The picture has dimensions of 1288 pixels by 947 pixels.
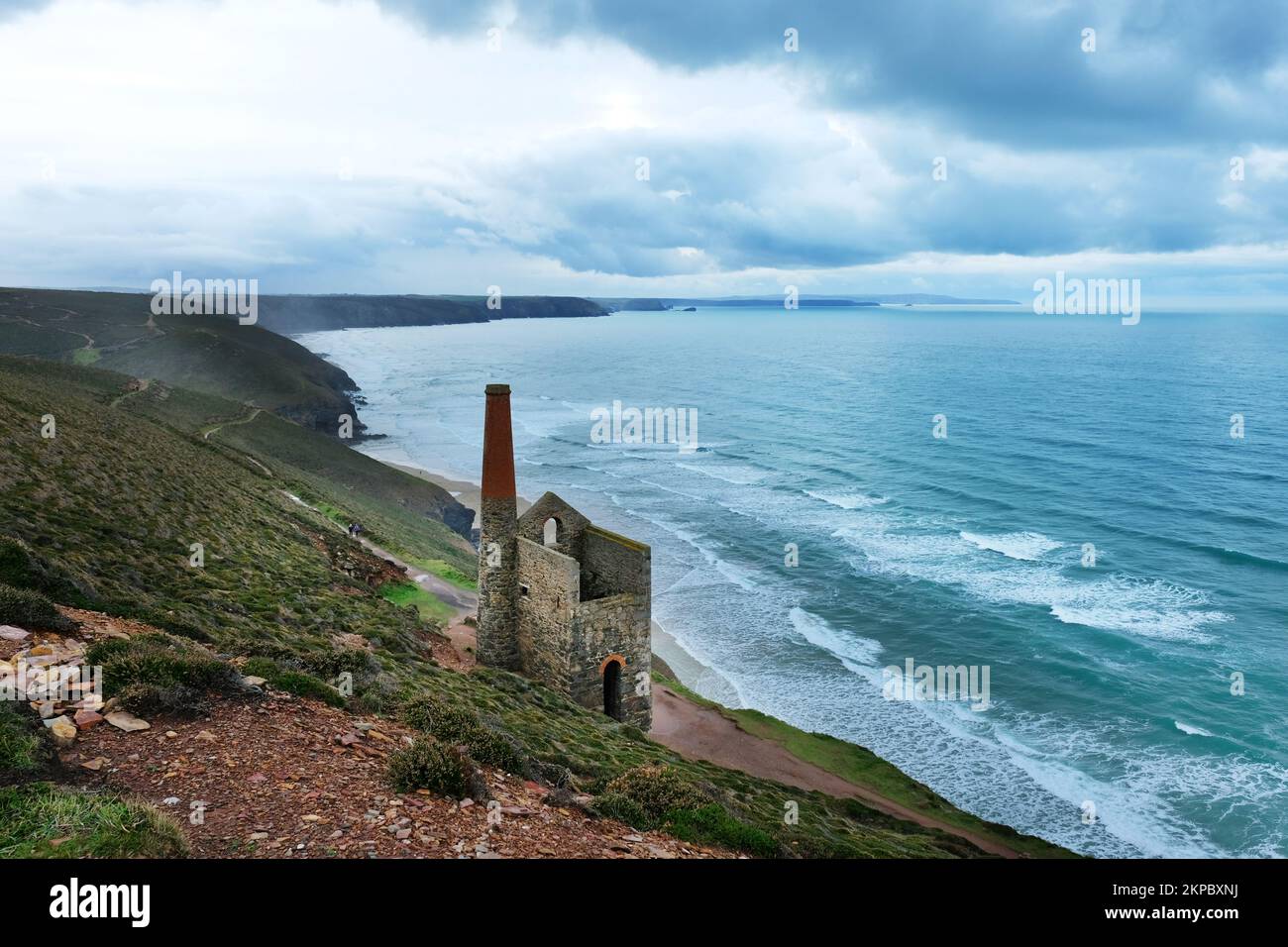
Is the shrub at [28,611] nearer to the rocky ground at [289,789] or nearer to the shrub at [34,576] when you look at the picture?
the rocky ground at [289,789]

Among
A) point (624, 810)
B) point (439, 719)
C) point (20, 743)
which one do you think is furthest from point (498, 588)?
point (20, 743)

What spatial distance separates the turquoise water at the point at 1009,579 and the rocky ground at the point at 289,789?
66.3ft

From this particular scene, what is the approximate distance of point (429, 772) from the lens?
34.7 ft

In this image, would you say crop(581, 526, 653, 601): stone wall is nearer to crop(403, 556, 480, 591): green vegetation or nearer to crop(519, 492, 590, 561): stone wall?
crop(519, 492, 590, 561): stone wall

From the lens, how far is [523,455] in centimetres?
7944

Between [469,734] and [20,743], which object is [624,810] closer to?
[469,734]

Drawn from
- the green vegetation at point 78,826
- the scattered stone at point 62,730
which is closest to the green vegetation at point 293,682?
the scattered stone at point 62,730

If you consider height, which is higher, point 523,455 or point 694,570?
point 523,455

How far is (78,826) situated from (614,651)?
1653cm
